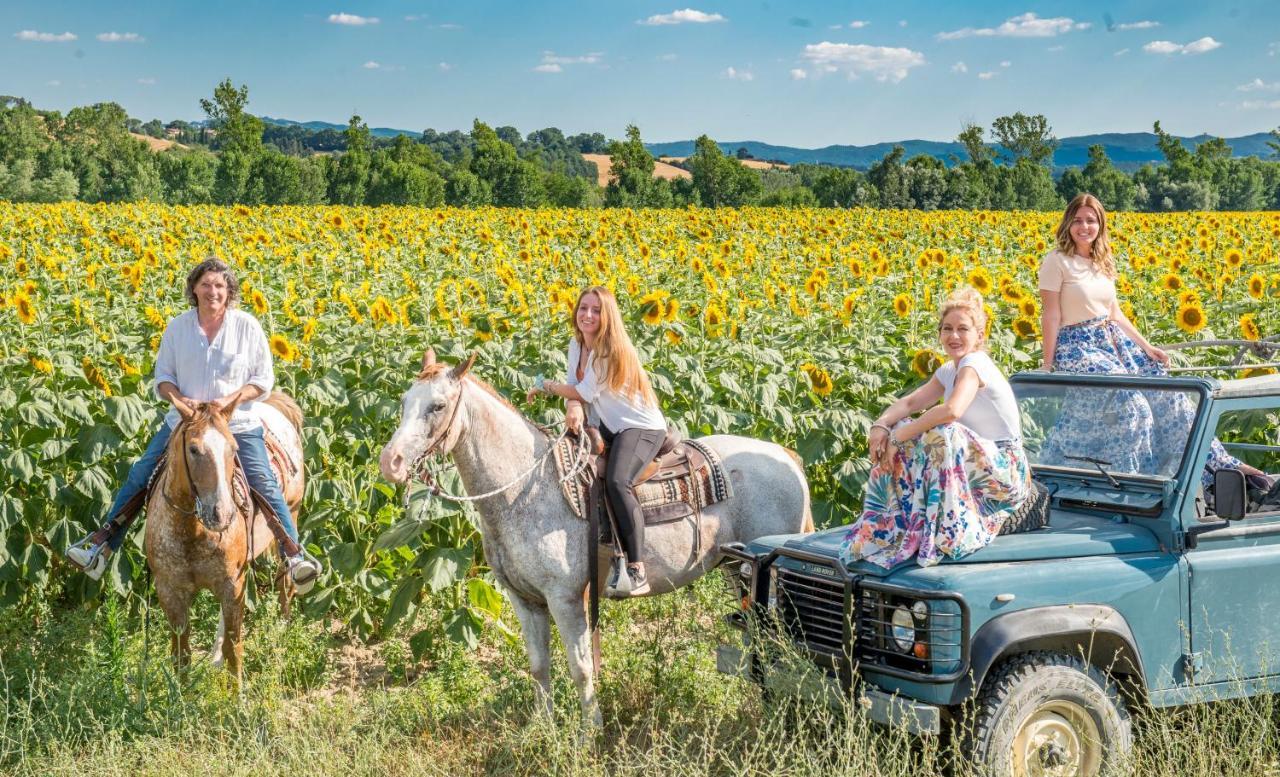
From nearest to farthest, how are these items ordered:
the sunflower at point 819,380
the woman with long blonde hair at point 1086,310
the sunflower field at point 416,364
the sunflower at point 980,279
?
the woman with long blonde hair at point 1086,310, the sunflower field at point 416,364, the sunflower at point 819,380, the sunflower at point 980,279

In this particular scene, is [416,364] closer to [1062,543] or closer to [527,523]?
[527,523]

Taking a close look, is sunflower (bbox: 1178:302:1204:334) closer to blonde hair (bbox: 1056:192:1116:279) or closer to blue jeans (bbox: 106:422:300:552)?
blonde hair (bbox: 1056:192:1116:279)

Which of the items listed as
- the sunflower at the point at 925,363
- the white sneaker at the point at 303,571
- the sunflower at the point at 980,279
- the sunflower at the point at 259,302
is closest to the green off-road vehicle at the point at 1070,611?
the white sneaker at the point at 303,571

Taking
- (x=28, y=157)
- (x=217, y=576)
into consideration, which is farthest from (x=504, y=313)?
(x=28, y=157)

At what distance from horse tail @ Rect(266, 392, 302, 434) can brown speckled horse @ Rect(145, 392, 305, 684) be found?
89 cm

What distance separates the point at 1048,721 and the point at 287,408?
481cm

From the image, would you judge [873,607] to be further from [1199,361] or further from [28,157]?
[28,157]

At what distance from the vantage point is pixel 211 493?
6340 millimetres

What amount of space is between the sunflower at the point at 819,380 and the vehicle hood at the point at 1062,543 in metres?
3.31

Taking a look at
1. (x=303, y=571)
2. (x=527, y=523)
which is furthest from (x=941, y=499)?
(x=303, y=571)

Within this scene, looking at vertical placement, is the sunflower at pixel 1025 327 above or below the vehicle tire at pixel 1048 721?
above

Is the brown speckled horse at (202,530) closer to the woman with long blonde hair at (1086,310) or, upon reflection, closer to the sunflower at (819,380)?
the sunflower at (819,380)

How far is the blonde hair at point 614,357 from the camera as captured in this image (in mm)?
6172

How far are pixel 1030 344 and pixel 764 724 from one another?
20.0 ft
